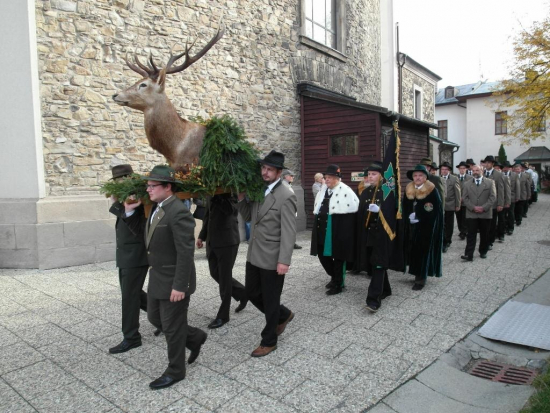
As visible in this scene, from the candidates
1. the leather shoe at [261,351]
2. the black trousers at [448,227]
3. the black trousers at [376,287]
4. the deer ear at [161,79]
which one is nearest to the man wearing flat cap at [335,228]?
the black trousers at [376,287]

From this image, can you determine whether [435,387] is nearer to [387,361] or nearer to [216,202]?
[387,361]

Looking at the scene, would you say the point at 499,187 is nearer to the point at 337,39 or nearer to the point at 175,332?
the point at 337,39

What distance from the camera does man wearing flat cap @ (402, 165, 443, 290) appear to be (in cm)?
→ 637

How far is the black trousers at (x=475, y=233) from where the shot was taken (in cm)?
835

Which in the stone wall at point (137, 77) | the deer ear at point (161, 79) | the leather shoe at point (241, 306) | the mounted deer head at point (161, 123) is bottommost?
the leather shoe at point (241, 306)

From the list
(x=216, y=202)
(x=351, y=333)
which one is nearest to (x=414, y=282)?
(x=351, y=333)

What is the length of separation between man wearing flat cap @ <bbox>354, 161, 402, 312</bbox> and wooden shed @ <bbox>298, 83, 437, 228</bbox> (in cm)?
556

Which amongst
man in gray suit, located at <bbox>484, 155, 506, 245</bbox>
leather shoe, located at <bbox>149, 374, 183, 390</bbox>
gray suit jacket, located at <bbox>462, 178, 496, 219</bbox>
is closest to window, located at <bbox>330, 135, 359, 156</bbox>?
man in gray suit, located at <bbox>484, 155, 506, 245</bbox>

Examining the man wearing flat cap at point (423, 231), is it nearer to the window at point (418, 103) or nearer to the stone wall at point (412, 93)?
the stone wall at point (412, 93)

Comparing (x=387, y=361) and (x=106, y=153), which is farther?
(x=106, y=153)

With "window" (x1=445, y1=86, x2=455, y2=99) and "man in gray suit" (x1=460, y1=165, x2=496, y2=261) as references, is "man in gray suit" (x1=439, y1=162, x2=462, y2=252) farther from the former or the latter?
"window" (x1=445, y1=86, x2=455, y2=99)

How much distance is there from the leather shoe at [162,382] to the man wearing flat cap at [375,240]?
8.85 feet

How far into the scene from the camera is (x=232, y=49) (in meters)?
10.7

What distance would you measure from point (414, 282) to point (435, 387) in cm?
322
